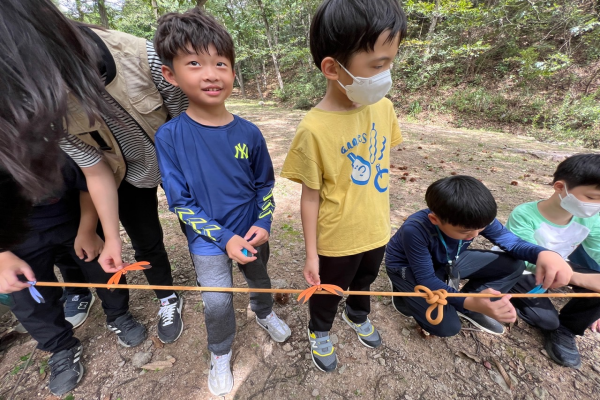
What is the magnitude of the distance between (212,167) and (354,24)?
0.86 metres

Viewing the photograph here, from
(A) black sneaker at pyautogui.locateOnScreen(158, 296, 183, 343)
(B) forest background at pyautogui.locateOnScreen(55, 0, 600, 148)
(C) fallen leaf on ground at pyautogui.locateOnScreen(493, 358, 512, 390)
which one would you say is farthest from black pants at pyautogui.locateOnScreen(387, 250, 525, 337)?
(B) forest background at pyautogui.locateOnScreen(55, 0, 600, 148)

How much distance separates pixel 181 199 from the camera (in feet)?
4.09

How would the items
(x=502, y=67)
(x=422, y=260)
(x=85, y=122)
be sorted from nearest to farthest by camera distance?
(x=85, y=122) < (x=422, y=260) < (x=502, y=67)

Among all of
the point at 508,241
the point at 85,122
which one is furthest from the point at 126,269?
the point at 508,241

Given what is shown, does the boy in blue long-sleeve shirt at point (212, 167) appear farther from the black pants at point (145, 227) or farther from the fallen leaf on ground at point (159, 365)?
the black pants at point (145, 227)

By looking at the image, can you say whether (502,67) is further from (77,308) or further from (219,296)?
(77,308)

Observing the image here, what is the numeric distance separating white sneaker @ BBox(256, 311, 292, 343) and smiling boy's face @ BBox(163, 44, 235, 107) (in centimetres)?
143

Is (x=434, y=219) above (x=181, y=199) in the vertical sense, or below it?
below

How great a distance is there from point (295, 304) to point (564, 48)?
1564 centimetres

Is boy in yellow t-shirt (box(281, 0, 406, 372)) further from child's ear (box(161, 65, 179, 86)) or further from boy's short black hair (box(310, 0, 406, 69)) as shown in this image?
child's ear (box(161, 65, 179, 86))

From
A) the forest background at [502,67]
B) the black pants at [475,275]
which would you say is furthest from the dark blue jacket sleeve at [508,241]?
the forest background at [502,67]

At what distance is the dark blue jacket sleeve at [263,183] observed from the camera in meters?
1.42

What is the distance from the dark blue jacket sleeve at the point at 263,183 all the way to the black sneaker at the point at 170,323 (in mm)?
1036

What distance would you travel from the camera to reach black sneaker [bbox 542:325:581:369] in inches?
65.9
